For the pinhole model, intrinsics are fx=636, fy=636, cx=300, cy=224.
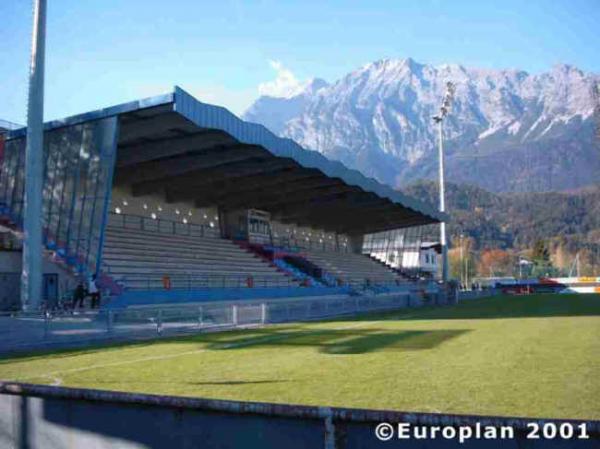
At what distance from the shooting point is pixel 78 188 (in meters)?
28.6

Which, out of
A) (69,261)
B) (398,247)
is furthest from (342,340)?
(398,247)

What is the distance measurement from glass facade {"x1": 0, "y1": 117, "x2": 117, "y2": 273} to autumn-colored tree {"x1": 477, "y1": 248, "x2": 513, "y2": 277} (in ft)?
409

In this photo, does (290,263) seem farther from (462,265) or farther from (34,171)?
(462,265)

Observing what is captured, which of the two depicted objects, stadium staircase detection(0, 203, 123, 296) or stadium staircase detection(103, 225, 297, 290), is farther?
stadium staircase detection(103, 225, 297, 290)

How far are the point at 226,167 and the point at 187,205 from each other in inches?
315

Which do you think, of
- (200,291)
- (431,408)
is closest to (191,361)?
(431,408)

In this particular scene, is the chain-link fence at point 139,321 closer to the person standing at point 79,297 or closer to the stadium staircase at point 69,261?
the person standing at point 79,297

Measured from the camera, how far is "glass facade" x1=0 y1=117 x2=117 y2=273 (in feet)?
91.2

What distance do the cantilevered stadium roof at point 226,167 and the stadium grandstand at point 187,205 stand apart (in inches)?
3.7

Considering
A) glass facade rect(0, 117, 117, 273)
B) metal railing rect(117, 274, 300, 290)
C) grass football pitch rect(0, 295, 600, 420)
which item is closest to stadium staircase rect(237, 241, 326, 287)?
metal railing rect(117, 274, 300, 290)

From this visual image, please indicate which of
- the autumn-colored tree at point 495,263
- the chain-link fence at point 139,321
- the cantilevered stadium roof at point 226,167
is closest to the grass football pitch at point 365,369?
the chain-link fence at point 139,321

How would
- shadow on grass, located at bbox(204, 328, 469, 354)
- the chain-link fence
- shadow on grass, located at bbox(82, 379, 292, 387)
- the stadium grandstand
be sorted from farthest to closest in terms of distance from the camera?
the stadium grandstand < the chain-link fence < shadow on grass, located at bbox(204, 328, 469, 354) < shadow on grass, located at bbox(82, 379, 292, 387)

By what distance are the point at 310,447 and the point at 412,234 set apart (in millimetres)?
70718

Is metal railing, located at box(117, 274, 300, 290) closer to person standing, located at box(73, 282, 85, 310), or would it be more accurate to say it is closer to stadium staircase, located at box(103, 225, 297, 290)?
stadium staircase, located at box(103, 225, 297, 290)
